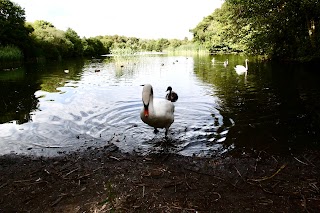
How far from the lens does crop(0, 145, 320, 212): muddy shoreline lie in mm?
3688

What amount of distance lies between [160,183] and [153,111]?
2145 millimetres

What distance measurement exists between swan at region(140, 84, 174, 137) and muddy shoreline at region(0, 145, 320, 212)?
99 centimetres

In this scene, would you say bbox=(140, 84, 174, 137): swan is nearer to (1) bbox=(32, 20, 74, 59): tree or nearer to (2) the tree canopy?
(2) the tree canopy

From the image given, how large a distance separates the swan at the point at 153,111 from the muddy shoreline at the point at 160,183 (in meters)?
0.99

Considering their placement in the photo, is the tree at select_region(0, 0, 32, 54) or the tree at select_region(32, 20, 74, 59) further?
the tree at select_region(32, 20, 74, 59)

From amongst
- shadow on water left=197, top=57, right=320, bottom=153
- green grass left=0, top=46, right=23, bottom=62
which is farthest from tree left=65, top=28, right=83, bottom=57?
shadow on water left=197, top=57, right=320, bottom=153

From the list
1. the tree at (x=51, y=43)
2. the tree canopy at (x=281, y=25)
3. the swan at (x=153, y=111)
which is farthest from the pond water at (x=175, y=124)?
the tree at (x=51, y=43)

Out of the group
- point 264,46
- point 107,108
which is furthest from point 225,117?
point 264,46

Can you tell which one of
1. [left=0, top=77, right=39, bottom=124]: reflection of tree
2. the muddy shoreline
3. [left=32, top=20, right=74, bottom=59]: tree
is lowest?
the muddy shoreline

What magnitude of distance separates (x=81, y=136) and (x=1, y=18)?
54.1 meters

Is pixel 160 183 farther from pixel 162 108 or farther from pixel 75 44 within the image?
pixel 75 44

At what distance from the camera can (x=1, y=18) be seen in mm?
49438

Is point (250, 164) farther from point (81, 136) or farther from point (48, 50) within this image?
point (48, 50)

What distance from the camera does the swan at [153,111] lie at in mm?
5852
